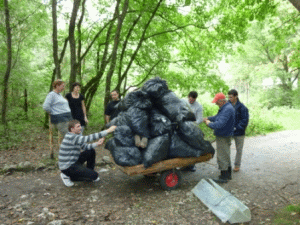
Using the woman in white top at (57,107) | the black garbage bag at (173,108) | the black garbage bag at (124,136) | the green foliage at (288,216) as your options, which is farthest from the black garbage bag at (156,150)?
the woman in white top at (57,107)

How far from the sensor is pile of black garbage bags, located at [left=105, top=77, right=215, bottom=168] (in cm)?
366

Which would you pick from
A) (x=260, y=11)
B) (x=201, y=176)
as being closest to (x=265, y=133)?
(x=260, y=11)

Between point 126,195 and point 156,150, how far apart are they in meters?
0.97

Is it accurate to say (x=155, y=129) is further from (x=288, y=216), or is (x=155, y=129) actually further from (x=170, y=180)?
(x=288, y=216)

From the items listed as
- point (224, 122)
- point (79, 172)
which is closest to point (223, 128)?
point (224, 122)

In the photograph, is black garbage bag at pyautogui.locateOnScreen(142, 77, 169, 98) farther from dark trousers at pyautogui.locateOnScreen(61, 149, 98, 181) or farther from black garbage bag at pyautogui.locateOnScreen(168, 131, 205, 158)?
dark trousers at pyautogui.locateOnScreen(61, 149, 98, 181)

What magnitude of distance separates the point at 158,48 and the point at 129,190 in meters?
6.81

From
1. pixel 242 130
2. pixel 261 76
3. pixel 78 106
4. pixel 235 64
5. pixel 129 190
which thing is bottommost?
pixel 129 190

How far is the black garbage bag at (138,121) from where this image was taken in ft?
12.5

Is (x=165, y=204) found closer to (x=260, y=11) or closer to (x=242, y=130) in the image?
(x=242, y=130)

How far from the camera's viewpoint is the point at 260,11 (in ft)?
20.1

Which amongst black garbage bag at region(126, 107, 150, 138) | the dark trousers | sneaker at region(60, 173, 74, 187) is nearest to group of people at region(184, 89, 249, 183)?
black garbage bag at region(126, 107, 150, 138)

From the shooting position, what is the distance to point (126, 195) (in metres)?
3.88

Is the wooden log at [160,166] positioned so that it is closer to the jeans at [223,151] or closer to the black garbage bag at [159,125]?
the jeans at [223,151]
